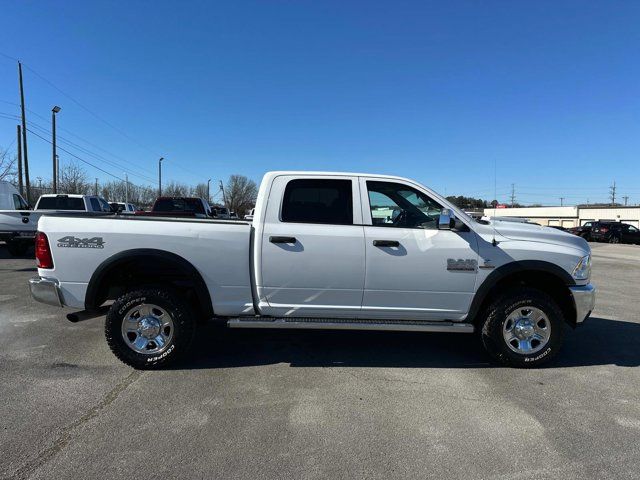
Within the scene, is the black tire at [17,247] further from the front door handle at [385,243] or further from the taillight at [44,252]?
the front door handle at [385,243]

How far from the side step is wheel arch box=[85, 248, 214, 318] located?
0.44 m

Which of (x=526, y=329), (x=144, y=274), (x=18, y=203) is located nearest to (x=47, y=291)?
(x=144, y=274)

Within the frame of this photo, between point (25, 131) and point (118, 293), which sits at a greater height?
point (25, 131)

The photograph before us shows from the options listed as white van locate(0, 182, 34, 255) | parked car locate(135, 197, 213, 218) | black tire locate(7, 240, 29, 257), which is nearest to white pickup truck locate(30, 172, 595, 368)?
white van locate(0, 182, 34, 255)

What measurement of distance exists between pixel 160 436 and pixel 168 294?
1588 millimetres

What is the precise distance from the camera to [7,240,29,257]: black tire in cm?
1352

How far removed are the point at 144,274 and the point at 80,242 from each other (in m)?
0.72

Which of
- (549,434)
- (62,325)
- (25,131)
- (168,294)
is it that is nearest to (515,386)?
(549,434)

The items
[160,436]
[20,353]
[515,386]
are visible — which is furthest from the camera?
[20,353]

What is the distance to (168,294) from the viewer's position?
177 inches

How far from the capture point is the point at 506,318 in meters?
4.63

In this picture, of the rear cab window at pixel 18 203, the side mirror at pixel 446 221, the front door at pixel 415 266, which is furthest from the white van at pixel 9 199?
the side mirror at pixel 446 221

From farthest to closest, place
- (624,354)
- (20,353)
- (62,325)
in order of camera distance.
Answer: (62,325) → (624,354) → (20,353)

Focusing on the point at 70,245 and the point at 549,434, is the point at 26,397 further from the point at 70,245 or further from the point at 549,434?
the point at 549,434
